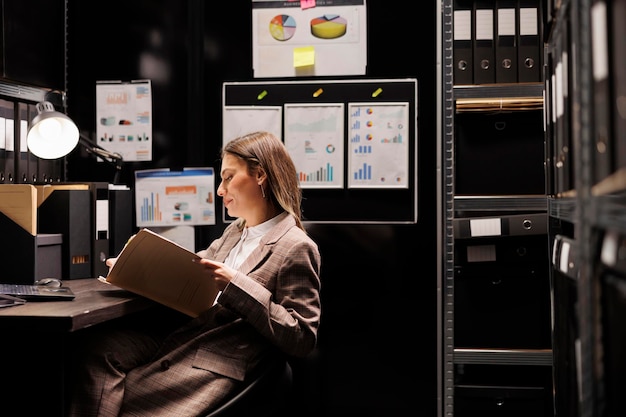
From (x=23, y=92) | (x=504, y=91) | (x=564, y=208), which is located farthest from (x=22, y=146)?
(x=564, y=208)

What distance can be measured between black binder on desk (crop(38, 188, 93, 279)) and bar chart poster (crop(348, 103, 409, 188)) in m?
1.05

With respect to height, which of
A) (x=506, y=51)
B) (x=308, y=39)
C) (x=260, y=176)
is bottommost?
(x=260, y=176)

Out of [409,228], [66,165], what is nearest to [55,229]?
[66,165]

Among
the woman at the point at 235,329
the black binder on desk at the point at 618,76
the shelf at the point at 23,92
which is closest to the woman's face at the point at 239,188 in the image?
the woman at the point at 235,329

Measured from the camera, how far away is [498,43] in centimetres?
260

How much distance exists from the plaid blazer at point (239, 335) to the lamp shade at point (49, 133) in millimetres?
836

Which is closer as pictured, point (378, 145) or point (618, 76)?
point (618, 76)

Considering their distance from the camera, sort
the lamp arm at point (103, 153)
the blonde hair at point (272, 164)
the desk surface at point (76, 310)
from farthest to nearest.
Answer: the lamp arm at point (103, 153) → the blonde hair at point (272, 164) → the desk surface at point (76, 310)

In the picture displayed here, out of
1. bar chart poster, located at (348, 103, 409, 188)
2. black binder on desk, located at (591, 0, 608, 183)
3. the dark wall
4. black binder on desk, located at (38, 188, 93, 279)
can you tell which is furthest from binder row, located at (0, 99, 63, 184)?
black binder on desk, located at (591, 0, 608, 183)

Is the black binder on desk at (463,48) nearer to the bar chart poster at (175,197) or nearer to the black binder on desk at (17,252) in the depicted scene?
the bar chart poster at (175,197)

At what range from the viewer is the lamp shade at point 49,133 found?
253 cm

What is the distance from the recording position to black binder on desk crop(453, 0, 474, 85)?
2615 mm

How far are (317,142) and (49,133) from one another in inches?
40.8

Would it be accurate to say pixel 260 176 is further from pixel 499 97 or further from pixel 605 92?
pixel 605 92
